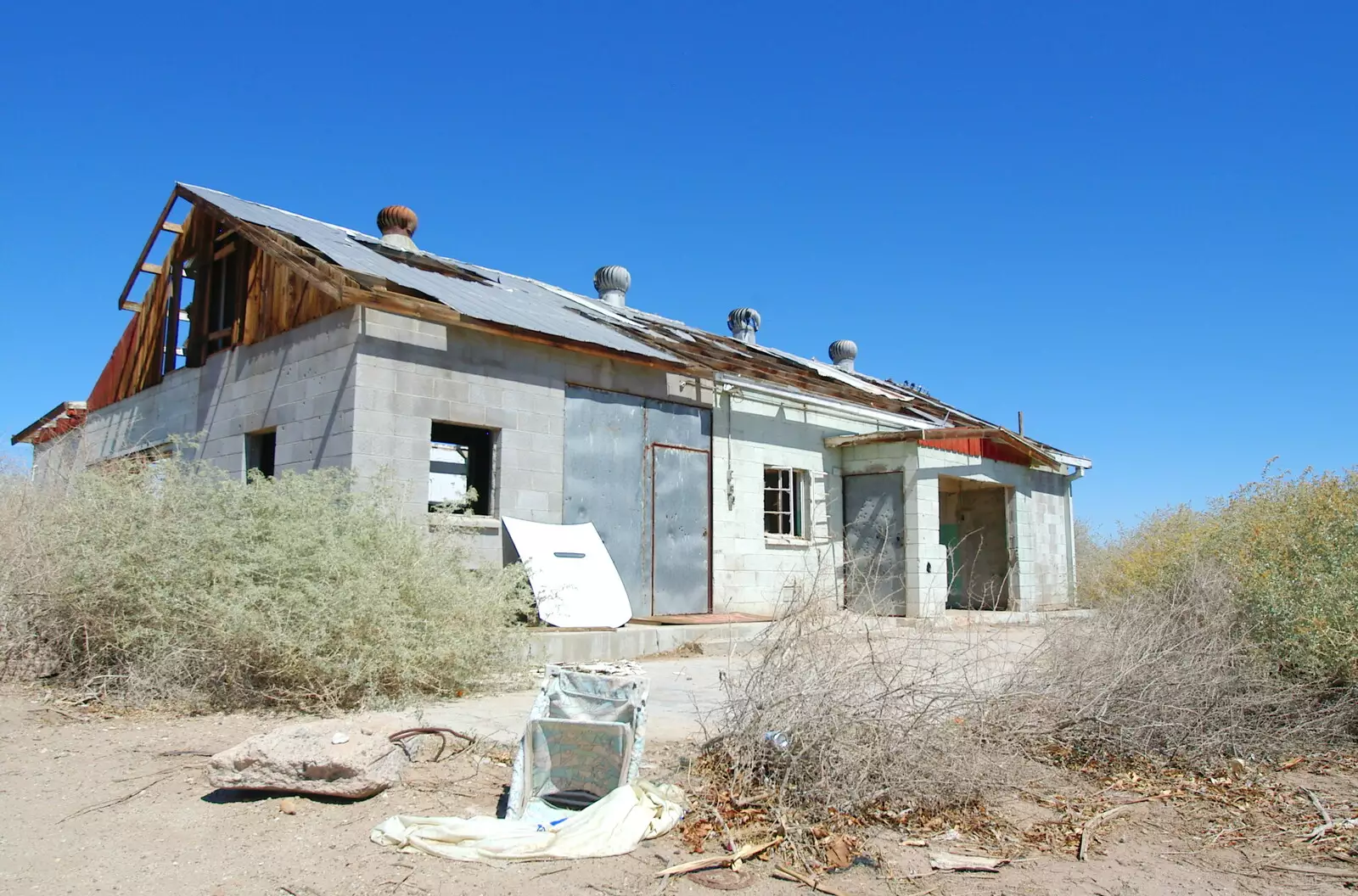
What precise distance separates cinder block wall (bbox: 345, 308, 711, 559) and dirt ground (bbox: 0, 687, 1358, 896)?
15.7 feet

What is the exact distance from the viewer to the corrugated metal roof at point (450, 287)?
10.9 metres

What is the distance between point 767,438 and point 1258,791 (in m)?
9.24

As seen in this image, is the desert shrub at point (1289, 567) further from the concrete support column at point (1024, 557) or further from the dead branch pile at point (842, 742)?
the concrete support column at point (1024, 557)

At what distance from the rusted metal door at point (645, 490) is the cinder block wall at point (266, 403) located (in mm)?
2684

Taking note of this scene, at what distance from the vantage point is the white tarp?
10188 millimetres

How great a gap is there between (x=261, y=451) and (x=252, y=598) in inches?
239

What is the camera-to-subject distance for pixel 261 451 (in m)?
11.7

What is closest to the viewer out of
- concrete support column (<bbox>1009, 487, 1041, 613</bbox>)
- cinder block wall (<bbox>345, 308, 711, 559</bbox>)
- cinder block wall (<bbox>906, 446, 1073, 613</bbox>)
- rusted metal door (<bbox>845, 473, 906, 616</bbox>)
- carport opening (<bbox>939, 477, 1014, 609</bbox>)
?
cinder block wall (<bbox>345, 308, 711, 559</bbox>)

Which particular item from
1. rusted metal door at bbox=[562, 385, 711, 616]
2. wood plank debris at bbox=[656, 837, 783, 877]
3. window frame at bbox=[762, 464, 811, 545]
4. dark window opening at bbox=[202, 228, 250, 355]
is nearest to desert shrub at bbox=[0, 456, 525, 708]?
wood plank debris at bbox=[656, 837, 783, 877]

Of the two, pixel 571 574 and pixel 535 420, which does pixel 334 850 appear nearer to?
pixel 571 574

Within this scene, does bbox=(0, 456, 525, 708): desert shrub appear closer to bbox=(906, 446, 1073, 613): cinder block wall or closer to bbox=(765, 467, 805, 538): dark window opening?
bbox=(765, 467, 805, 538): dark window opening

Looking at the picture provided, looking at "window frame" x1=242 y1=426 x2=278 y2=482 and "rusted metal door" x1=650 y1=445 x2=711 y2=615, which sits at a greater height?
"window frame" x1=242 y1=426 x2=278 y2=482

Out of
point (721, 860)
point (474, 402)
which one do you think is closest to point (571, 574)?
point (474, 402)

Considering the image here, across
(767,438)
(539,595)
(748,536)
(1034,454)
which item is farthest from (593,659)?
(1034,454)
